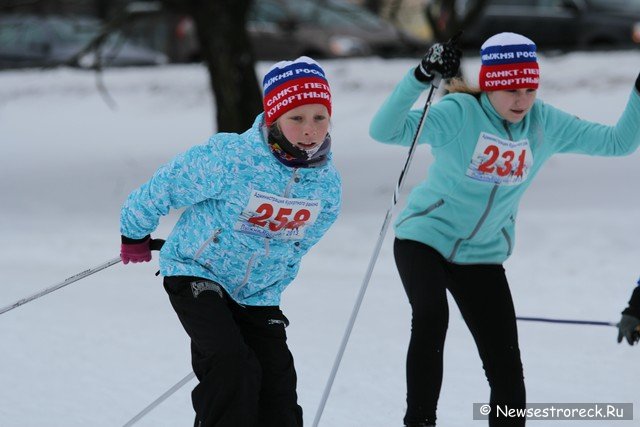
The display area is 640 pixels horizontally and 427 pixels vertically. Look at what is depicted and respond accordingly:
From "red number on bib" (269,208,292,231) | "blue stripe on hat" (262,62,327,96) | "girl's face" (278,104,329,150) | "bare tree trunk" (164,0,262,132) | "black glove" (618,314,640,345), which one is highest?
"bare tree trunk" (164,0,262,132)

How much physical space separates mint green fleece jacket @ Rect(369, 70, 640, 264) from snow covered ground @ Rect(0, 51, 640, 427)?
1038 mm

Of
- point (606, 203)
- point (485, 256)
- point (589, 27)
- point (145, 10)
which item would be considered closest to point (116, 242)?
point (145, 10)

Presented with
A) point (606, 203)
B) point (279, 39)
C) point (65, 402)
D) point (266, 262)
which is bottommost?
point (65, 402)

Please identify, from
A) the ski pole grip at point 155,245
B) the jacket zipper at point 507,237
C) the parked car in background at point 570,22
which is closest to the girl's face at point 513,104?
the jacket zipper at point 507,237

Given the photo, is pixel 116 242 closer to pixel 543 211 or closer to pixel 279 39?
pixel 543 211

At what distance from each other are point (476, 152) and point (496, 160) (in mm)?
82

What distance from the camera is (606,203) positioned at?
9.68 meters

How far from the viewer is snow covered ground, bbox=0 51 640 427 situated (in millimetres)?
5105

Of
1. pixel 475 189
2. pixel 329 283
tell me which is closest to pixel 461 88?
pixel 475 189

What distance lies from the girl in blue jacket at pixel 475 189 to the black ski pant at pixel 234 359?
0.58 m

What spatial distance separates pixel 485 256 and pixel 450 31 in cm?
767

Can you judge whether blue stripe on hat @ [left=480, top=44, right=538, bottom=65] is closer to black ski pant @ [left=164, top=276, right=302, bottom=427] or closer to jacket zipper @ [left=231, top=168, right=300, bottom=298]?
jacket zipper @ [left=231, top=168, right=300, bottom=298]

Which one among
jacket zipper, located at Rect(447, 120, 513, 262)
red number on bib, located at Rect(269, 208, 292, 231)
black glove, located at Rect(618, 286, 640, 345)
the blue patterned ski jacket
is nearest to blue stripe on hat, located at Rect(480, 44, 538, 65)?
jacket zipper, located at Rect(447, 120, 513, 262)

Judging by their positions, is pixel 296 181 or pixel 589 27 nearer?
pixel 296 181
